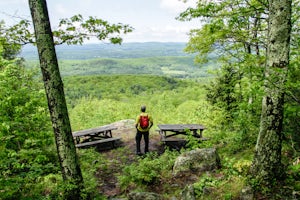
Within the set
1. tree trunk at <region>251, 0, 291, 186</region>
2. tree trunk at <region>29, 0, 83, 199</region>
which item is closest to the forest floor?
tree trunk at <region>29, 0, 83, 199</region>

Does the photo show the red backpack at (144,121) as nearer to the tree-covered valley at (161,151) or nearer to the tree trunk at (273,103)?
the tree-covered valley at (161,151)

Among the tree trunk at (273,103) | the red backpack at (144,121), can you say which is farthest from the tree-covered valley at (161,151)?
the red backpack at (144,121)

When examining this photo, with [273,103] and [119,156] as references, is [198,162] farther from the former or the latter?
[119,156]

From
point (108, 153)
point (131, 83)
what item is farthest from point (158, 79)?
point (108, 153)

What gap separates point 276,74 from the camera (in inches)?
A: 133

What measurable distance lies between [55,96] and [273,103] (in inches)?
143

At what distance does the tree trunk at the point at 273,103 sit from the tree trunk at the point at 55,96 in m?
3.27

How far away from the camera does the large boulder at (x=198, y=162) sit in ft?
20.3

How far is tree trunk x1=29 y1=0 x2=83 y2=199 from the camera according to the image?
4312 millimetres

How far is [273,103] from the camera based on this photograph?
3756mm

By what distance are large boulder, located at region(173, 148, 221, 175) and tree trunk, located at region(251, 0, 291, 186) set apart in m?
2.11

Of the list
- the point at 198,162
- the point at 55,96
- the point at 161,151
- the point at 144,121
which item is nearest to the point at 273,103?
the point at 198,162

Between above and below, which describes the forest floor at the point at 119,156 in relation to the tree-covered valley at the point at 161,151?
below

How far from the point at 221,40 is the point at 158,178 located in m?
5.57
